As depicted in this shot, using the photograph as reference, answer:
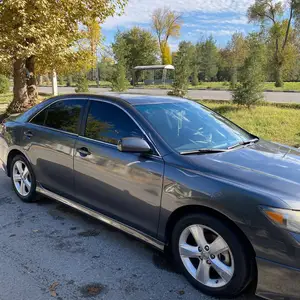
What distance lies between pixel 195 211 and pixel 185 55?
13.2 metres

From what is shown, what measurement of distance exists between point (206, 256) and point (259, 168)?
0.83 metres

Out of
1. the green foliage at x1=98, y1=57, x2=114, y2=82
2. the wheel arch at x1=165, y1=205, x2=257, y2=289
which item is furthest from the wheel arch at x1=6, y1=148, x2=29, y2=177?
the green foliage at x1=98, y1=57, x2=114, y2=82

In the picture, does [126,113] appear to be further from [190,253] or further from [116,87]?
[116,87]

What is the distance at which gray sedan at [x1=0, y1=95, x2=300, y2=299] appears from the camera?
7.23 ft

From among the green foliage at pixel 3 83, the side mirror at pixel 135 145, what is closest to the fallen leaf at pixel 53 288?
the side mirror at pixel 135 145

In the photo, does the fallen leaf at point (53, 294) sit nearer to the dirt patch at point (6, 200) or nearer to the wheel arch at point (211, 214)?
the wheel arch at point (211, 214)

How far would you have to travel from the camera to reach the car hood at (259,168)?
231cm

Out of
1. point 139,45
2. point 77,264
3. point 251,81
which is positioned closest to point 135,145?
point 77,264

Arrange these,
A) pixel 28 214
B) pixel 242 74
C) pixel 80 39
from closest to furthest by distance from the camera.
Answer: pixel 28 214 < pixel 242 74 < pixel 80 39

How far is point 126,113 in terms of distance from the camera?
127 inches

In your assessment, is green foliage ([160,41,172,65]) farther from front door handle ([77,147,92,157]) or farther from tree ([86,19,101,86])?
front door handle ([77,147,92,157])

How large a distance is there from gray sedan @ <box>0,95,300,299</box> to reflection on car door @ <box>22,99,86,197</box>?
0.01m

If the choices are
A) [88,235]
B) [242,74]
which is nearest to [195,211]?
[88,235]

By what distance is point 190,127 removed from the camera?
131 inches
